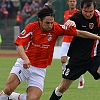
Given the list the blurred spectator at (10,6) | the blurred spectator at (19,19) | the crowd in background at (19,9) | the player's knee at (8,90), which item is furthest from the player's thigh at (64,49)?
the blurred spectator at (10,6)

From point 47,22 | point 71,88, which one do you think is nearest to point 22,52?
point 47,22

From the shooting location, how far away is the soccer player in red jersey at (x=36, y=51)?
8.21 metres

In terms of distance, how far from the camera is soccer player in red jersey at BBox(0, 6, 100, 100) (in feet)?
26.9

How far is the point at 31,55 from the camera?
845 centimetres

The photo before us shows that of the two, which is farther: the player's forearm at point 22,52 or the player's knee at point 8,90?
the player's knee at point 8,90

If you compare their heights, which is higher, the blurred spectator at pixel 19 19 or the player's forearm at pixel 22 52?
the player's forearm at pixel 22 52

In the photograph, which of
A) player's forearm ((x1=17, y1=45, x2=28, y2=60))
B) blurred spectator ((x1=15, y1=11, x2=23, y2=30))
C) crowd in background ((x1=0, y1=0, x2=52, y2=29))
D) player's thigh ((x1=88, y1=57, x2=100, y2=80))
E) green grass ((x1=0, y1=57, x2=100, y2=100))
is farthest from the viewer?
crowd in background ((x1=0, y1=0, x2=52, y2=29))

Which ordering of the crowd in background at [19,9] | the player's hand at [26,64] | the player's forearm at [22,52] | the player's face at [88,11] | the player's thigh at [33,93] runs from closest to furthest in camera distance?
1. the player's hand at [26,64]
2. the player's forearm at [22,52]
3. the player's thigh at [33,93]
4. the player's face at [88,11]
5. the crowd in background at [19,9]

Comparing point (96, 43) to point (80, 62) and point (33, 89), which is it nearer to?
point (80, 62)

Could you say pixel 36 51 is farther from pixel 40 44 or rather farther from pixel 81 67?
pixel 81 67

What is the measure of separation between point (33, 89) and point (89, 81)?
21.5 feet

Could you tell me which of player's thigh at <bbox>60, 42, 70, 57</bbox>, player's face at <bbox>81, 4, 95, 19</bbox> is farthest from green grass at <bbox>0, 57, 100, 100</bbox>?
player's face at <bbox>81, 4, 95, 19</bbox>

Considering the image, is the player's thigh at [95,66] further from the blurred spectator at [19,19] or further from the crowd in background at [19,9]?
the blurred spectator at [19,19]

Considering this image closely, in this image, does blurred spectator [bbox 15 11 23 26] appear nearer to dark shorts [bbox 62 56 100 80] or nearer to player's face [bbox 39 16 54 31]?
dark shorts [bbox 62 56 100 80]
